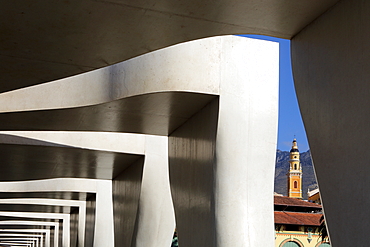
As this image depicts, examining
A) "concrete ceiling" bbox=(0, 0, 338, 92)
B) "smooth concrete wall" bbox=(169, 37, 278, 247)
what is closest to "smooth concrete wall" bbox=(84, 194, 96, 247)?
"smooth concrete wall" bbox=(169, 37, 278, 247)

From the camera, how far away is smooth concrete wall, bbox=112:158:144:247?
55.8ft

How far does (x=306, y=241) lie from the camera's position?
172ft

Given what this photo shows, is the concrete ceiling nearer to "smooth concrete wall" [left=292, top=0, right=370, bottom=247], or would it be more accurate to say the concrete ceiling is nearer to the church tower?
"smooth concrete wall" [left=292, top=0, right=370, bottom=247]

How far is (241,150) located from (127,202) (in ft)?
33.2

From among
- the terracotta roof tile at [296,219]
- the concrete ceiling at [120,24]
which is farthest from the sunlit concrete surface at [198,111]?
the terracotta roof tile at [296,219]

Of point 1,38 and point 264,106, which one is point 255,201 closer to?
point 264,106

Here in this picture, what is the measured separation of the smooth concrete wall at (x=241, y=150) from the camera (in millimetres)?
9281

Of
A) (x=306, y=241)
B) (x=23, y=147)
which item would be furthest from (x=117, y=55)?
(x=306, y=241)

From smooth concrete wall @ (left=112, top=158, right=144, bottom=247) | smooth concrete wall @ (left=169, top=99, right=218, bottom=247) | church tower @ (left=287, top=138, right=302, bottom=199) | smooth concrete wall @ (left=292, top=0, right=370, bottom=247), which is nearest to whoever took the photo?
smooth concrete wall @ (left=292, top=0, right=370, bottom=247)

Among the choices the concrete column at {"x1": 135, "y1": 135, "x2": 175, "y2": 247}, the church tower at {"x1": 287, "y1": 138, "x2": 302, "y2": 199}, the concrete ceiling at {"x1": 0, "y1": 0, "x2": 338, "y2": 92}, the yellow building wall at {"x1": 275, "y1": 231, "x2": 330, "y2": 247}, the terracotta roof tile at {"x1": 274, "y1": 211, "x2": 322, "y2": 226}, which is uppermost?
the church tower at {"x1": 287, "y1": 138, "x2": 302, "y2": 199}

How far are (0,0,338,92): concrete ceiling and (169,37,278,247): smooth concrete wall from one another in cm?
281

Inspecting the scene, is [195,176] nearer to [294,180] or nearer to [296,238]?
[296,238]

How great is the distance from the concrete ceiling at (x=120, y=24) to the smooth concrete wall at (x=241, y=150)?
2.81m

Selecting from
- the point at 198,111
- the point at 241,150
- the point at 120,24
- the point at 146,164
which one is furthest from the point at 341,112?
the point at 146,164
